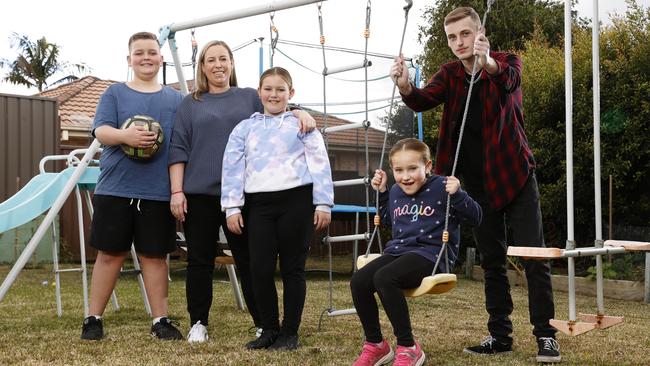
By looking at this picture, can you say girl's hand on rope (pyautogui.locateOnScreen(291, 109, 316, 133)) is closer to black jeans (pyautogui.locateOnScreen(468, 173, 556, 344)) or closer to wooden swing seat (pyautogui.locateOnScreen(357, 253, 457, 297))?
black jeans (pyautogui.locateOnScreen(468, 173, 556, 344))

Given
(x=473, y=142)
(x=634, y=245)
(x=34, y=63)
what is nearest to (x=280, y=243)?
(x=473, y=142)

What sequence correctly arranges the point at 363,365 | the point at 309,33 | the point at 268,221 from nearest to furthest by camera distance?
1. the point at 363,365
2. the point at 268,221
3. the point at 309,33

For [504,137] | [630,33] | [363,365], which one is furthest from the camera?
[630,33]

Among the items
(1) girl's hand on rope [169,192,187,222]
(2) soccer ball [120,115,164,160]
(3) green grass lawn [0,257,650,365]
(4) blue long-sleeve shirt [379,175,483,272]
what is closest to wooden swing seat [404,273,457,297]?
(4) blue long-sleeve shirt [379,175,483,272]

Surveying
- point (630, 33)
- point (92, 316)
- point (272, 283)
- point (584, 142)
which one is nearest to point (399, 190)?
point (272, 283)

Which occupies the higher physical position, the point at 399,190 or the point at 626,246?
the point at 399,190

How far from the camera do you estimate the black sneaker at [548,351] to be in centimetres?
310

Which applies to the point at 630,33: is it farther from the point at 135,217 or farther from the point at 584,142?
the point at 135,217

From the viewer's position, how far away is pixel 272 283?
3443 mm

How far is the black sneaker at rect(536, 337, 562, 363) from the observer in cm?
310

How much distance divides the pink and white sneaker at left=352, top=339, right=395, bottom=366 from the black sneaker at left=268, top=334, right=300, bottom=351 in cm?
44

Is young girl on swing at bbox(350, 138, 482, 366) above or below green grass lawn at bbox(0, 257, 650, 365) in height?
above

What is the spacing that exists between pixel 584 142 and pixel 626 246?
5.38 metres

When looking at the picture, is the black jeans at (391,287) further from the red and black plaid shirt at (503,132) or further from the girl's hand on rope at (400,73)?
the girl's hand on rope at (400,73)
